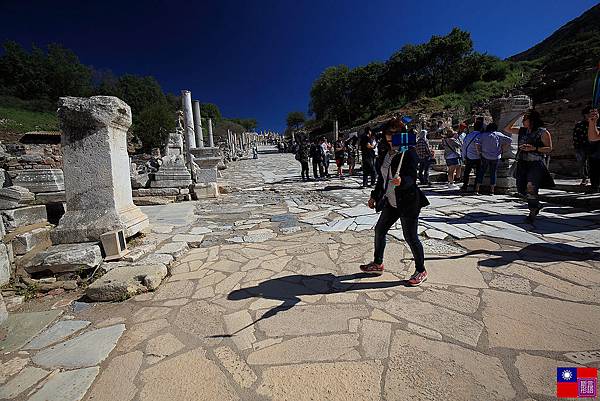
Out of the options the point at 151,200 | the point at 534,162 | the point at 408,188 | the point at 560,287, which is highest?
the point at 534,162

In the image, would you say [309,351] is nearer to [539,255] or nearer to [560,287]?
[560,287]

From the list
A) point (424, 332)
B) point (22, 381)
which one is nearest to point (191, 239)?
point (22, 381)

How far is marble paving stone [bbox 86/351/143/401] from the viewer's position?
1.63 meters

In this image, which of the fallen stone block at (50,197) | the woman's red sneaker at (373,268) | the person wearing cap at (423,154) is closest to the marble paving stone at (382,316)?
the woman's red sneaker at (373,268)

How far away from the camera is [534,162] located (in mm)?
4070

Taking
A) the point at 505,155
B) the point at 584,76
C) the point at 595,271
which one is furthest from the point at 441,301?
the point at 584,76

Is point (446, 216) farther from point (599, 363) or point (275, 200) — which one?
point (275, 200)

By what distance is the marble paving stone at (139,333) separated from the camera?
2074 mm

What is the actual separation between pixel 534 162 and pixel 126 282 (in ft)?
17.8

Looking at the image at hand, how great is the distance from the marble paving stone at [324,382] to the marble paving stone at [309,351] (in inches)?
2.3

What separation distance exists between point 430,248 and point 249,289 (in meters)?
2.28

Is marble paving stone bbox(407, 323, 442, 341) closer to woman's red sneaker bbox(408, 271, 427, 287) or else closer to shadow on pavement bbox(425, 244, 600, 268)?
woman's red sneaker bbox(408, 271, 427, 287)

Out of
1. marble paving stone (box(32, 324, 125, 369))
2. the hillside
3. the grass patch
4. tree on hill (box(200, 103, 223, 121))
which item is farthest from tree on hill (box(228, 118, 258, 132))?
marble paving stone (box(32, 324, 125, 369))

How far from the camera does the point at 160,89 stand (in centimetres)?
6550
